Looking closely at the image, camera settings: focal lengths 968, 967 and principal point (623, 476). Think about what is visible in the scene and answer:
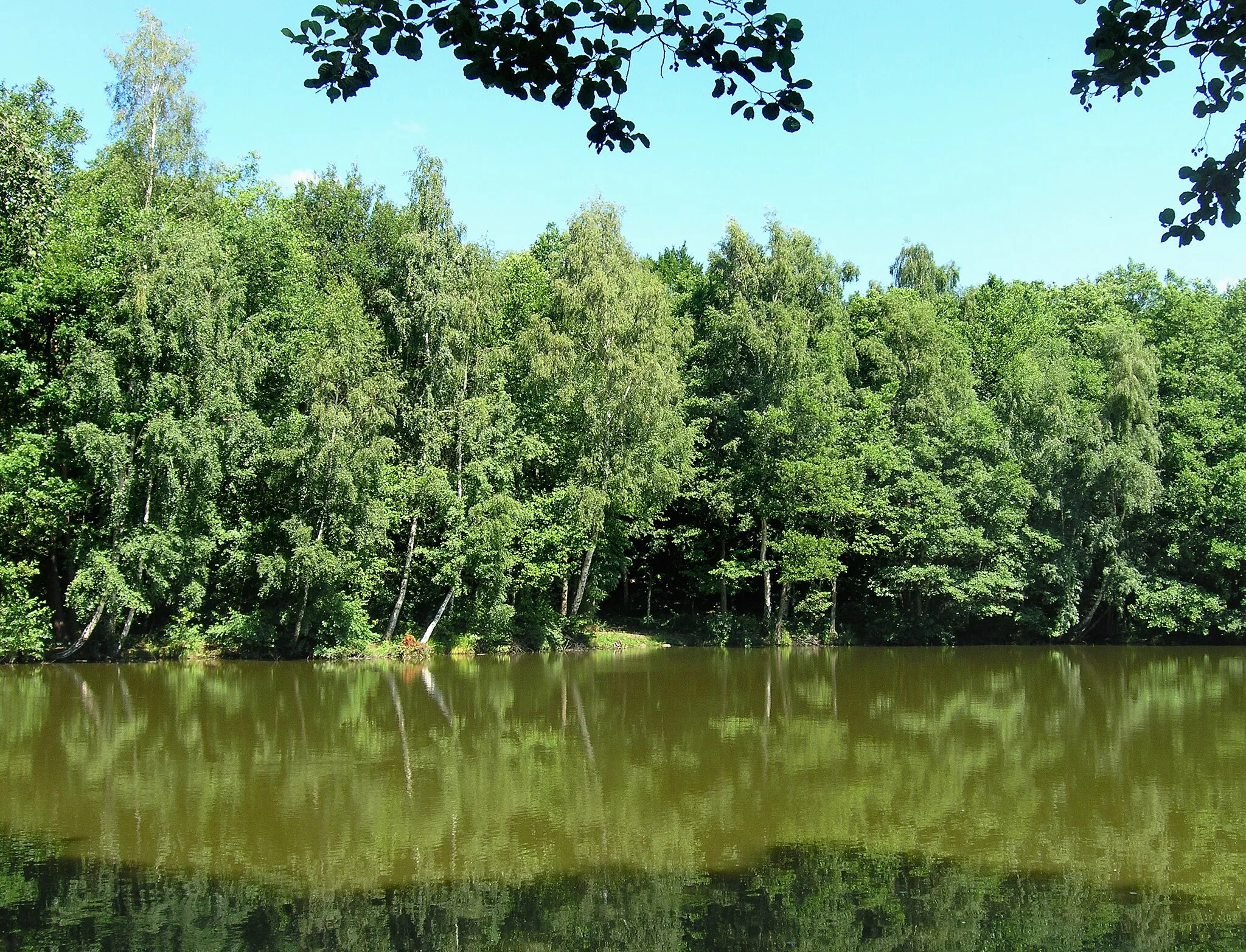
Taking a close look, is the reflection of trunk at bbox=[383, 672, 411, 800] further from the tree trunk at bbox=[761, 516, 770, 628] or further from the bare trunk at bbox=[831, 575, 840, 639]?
the bare trunk at bbox=[831, 575, 840, 639]

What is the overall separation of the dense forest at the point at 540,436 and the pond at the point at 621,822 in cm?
852

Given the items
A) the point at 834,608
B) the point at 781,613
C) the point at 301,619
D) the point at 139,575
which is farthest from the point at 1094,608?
the point at 139,575

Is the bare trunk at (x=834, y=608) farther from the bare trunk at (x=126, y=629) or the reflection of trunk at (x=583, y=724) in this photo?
the bare trunk at (x=126, y=629)

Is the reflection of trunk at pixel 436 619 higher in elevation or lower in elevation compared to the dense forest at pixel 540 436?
lower

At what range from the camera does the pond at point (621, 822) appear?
669 centimetres

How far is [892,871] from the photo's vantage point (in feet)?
26.0

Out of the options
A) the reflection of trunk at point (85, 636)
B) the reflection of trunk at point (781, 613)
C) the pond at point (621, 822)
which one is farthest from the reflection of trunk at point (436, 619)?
the reflection of trunk at point (781, 613)

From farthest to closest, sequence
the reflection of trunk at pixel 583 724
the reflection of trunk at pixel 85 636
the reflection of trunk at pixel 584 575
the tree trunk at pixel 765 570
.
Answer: the tree trunk at pixel 765 570 → the reflection of trunk at pixel 584 575 → the reflection of trunk at pixel 85 636 → the reflection of trunk at pixel 583 724

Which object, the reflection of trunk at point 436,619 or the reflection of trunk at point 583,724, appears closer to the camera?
the reflection of trunk at point 583,724

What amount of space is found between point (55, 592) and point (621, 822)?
23257 mm

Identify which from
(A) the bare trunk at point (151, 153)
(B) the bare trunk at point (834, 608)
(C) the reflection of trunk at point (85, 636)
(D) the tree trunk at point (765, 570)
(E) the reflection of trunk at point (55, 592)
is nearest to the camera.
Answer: (C) the reflection of trunk at point (85, 636)

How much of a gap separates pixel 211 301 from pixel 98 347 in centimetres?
301

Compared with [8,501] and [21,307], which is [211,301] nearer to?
[21,307]

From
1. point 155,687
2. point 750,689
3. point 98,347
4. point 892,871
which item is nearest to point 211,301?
point 98,347
